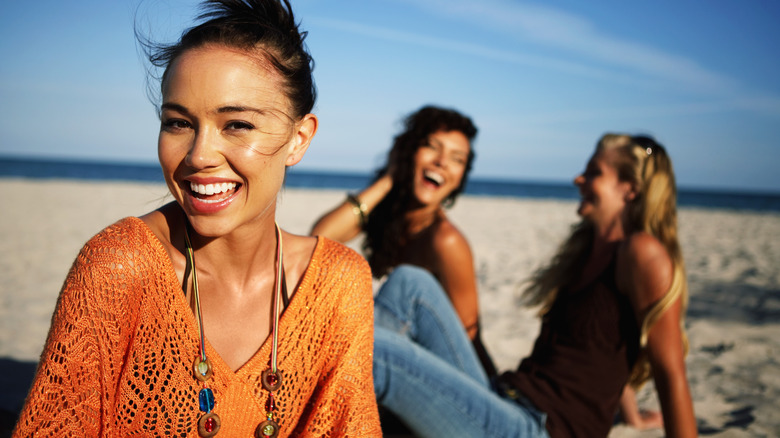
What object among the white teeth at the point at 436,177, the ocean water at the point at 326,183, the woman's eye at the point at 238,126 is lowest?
the ocean water at the point at 326,183

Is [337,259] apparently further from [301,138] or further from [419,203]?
[419,203]

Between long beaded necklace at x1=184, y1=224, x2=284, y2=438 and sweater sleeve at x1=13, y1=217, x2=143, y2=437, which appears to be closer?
sweater sleeve at x1=13, y1=217, x2=143, y2=437

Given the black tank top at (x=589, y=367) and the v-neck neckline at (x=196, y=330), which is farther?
the black tank top at (x=589, y=367)

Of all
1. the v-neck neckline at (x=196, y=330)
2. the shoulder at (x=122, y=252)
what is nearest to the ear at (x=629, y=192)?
the v-neck neckline at (x=196, y=330)

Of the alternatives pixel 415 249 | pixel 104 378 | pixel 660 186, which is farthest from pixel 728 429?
pixel 104 378

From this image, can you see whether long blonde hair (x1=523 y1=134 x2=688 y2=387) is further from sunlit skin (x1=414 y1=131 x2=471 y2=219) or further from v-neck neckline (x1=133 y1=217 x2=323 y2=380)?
v-neck neckline (x1=133 y1=217 x2=323 y2=380)

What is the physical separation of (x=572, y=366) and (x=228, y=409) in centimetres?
167

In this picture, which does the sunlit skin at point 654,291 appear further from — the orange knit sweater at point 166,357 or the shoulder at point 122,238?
the shoulder at point 122,238

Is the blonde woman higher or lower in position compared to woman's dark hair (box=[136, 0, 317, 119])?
lower

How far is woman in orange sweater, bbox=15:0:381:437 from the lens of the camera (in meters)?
1.31

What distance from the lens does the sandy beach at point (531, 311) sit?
3398 mm

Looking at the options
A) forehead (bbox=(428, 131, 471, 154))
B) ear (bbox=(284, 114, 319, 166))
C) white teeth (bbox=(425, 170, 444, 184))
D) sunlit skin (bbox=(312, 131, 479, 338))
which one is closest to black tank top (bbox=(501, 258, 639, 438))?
sunlit skin (bbox=(312, 131, 479, 338))

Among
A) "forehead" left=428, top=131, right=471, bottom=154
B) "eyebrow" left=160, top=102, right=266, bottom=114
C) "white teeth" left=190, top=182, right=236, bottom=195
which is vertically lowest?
"white teeth" left=190, top=182, right=236, bottom=195

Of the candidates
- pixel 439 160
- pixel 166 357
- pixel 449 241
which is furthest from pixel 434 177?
pixel 166 357
